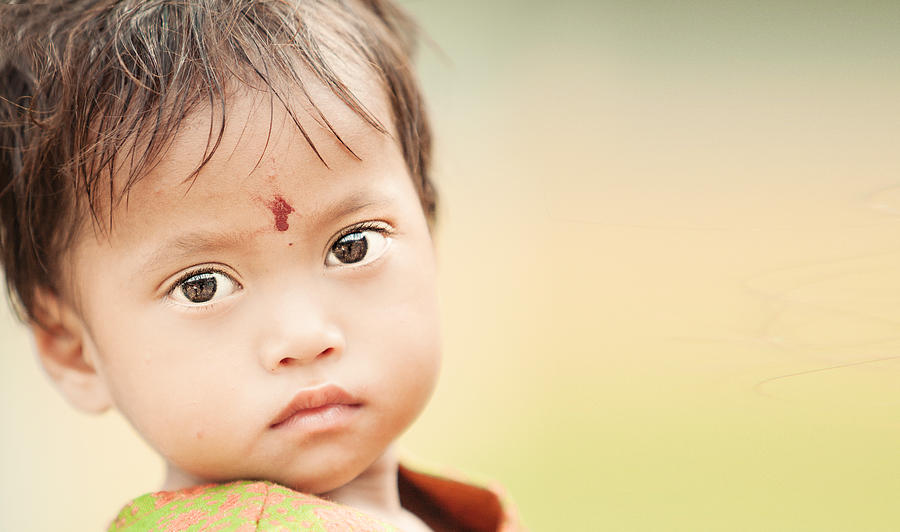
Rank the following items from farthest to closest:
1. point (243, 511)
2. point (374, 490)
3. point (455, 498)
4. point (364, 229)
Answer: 1. point (455, 498)
2. point (374, 490)
3. point (364, 229)
4. point (243, 511)

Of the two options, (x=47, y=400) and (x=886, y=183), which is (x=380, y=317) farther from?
(x=47, y=400)

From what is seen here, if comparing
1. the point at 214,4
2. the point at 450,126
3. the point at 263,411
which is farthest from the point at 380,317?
the point at 450,126

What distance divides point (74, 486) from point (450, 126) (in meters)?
1.05

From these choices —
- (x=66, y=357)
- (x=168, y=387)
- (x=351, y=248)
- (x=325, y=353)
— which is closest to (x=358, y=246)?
(x=351, y=248)

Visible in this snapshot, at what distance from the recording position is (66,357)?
0.93m

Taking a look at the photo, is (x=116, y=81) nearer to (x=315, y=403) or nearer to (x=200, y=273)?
(x=200, y=273)

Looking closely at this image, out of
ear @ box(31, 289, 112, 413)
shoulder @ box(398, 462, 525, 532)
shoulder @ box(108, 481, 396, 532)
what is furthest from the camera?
shoulder @ box(398, 462, 525, 532)

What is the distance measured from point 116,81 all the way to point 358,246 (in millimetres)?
258

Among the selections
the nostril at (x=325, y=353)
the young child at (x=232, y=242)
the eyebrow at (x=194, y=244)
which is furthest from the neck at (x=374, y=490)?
the eyebrow at (x=194, y=244)

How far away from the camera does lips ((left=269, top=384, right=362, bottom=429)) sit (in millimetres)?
766

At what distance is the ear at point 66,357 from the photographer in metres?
0.90

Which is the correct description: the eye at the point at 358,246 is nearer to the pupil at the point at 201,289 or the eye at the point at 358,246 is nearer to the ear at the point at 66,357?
the pupil at the point at 201,289

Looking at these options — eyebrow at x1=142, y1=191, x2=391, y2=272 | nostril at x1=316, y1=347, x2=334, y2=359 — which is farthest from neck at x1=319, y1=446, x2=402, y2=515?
eyebrow at x1=142, y1=191, x2=391, y2=272

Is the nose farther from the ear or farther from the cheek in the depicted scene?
the ear
